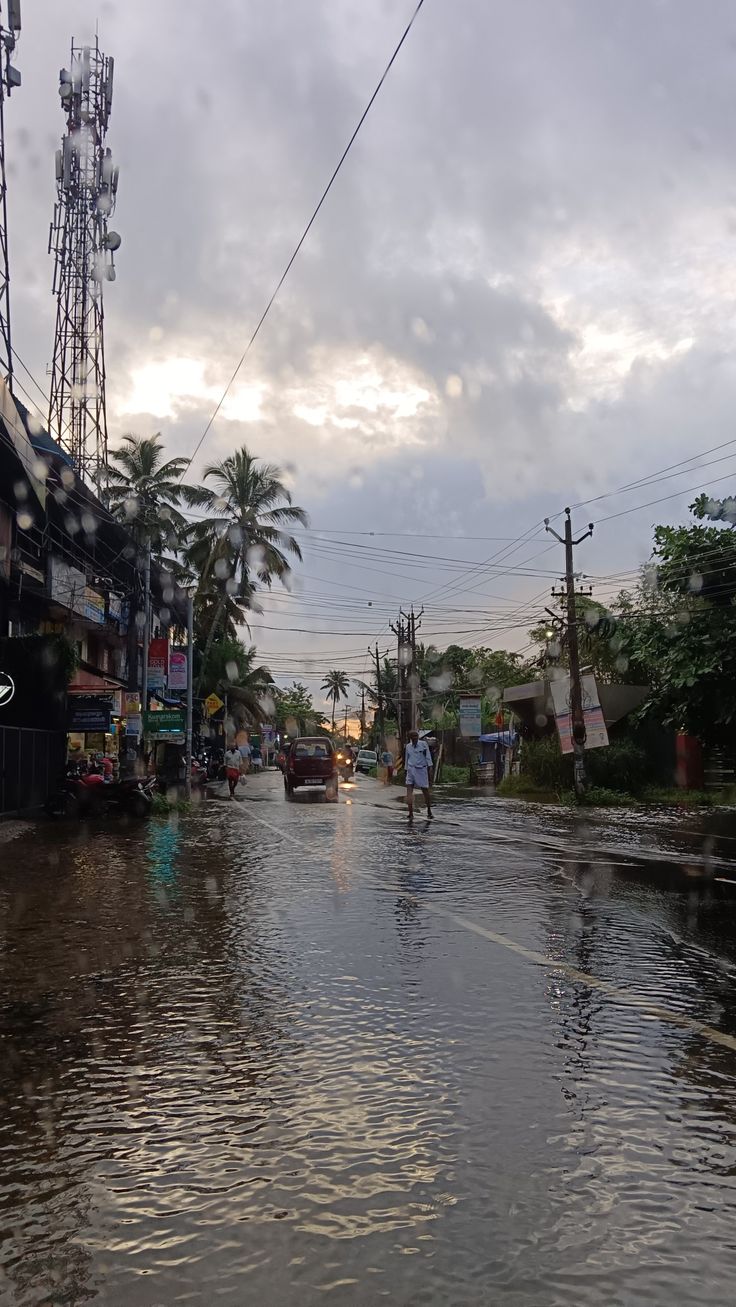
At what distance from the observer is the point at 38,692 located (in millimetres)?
26859

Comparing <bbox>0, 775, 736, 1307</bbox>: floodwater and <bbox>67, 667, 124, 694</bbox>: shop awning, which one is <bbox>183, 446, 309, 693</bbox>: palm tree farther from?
<bbox>0, 775, 736, 1307</bbox>: floodwater

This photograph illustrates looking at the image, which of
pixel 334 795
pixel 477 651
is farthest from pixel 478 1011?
pixel 477 651

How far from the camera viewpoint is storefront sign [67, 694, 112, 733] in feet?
95.5

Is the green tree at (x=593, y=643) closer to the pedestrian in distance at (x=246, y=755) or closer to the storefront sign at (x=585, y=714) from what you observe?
the storefront sign at (x=585, y=714)

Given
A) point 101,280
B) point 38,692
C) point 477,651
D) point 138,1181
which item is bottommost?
point 138,1181

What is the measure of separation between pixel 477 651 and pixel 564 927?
84654 millimetres

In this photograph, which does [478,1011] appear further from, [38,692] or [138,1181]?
[38,692]

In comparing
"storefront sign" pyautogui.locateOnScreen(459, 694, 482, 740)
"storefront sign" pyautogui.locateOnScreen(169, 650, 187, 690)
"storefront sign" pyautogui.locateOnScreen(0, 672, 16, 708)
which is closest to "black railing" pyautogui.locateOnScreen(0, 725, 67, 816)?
"storefront sign" pyautogui.locateOnScreen(0, 672, 16, 708)

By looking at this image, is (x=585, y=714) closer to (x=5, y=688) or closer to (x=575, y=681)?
(x=575, y=681)

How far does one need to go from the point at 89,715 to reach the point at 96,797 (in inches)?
194

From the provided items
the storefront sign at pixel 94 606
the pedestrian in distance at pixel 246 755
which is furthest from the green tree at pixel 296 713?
the storefront sign at pixel 94 606

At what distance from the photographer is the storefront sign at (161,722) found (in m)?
33.0

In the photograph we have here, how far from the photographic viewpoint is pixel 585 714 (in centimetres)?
3241

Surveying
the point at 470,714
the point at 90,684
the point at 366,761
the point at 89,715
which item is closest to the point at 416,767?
the point at 89,715
